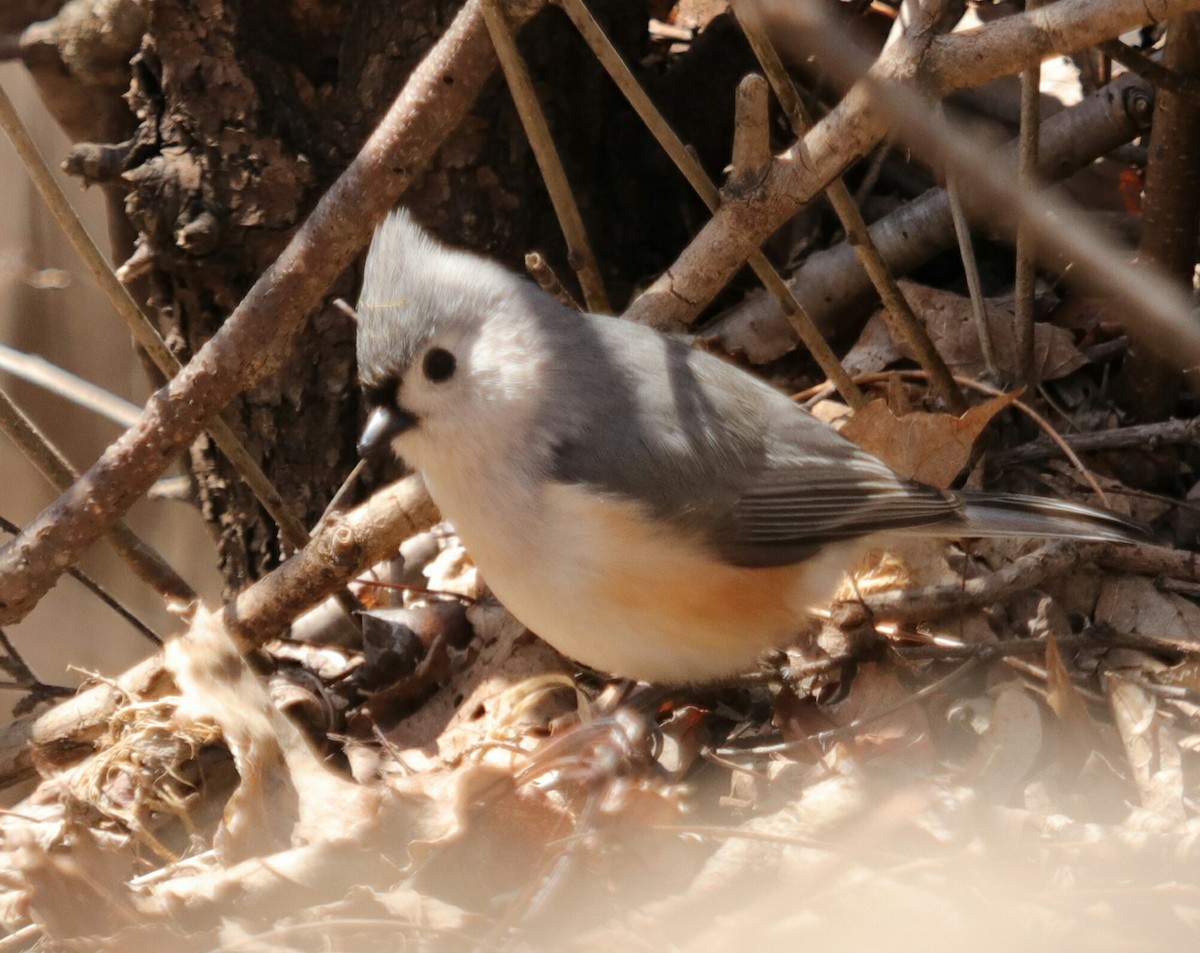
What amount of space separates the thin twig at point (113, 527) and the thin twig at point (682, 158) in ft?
3.53

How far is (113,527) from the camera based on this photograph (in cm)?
217

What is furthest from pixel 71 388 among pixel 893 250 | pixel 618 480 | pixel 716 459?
pixel 893 250

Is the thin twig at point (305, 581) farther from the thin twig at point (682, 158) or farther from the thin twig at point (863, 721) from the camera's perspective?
the thin twig at point (863, 721)

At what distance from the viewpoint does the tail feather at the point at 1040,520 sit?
→ 6.11 ft

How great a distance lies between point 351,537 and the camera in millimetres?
2051

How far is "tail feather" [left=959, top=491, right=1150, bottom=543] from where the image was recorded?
1.86m

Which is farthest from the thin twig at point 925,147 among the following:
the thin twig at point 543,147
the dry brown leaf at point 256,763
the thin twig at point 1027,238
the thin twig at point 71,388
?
the thin twig at point 71,388

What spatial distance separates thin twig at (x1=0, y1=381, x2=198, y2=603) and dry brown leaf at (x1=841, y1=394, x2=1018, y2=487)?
1365 millimetres

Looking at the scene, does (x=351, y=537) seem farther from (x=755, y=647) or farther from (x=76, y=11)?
(x=76, y=11)

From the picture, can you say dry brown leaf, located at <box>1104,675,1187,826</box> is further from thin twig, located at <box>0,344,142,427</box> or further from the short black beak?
thin twig, located at <box>0,344,142,427</box>

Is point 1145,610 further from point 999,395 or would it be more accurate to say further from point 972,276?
point 972,276

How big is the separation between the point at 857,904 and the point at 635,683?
880 millimetres

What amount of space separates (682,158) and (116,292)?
1.04 metres

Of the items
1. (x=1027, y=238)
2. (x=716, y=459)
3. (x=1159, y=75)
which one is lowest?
(x=716, y=459)
